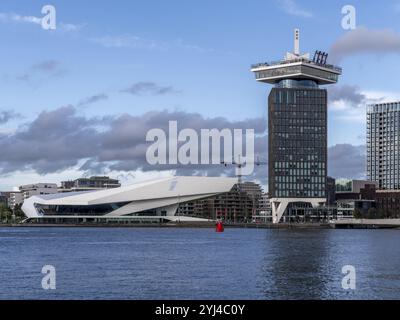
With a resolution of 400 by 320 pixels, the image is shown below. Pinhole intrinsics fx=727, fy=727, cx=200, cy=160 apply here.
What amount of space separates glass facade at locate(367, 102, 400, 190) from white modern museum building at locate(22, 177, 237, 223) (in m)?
49.5

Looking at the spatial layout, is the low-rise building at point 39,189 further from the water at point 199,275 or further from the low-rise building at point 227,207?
the water at point 199,275

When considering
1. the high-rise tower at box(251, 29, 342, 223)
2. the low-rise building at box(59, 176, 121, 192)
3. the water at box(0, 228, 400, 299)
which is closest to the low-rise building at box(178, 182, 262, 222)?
the high-rise tower at box(251, 29, 342, 223)

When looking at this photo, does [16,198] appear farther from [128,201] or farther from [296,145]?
[296,145]

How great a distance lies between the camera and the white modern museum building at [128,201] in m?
107

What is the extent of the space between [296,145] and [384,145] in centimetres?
4961

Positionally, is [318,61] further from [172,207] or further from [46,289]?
[46,289]

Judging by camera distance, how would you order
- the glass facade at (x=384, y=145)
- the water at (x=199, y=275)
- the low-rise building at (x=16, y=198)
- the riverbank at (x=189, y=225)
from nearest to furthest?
the water at (x=199, y=275) → the riverbank at (x=189, y=225) → the glass facade at (x=384, y=145) → the low-rise building at (x=16, y=198)

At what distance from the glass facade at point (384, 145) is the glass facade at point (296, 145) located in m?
43.3

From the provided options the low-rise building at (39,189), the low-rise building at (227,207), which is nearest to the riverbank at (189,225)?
the low-rise building at (227,207)

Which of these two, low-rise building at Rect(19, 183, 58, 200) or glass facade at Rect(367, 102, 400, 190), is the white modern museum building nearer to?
glass facade at Rect(367, 102, 400, 190)

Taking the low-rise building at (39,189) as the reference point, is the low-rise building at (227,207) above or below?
below

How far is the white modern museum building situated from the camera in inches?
4220

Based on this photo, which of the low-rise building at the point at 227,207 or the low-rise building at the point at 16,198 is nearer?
the low-rise building at the point at 227,207
